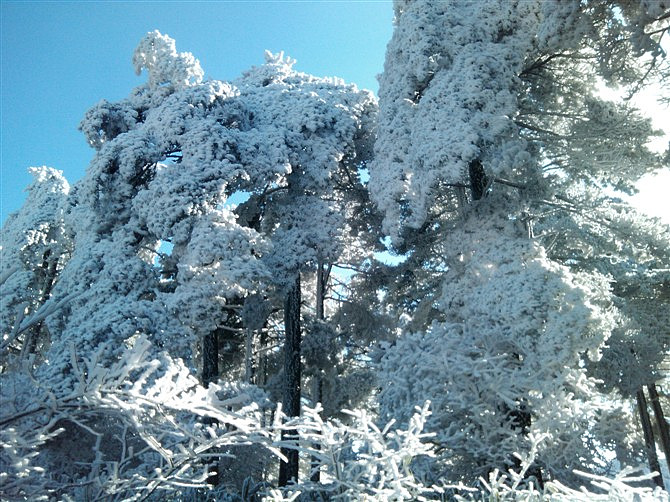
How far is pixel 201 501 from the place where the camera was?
29.9 ft

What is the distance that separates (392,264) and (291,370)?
351cm

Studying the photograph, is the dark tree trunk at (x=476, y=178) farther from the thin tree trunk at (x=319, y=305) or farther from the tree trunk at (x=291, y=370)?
the thin tree trunk at (x=319, y=305)

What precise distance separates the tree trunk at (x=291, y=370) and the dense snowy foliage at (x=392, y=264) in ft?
0.16

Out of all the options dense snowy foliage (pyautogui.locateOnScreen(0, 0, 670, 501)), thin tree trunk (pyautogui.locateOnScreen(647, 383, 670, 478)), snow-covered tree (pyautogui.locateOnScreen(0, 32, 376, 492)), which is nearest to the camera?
dense snowy foliage (pyautogui.locateOnScreen(0, 0, 670, 501))

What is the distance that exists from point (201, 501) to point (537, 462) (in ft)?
17.8

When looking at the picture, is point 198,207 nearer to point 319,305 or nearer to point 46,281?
point 319,305

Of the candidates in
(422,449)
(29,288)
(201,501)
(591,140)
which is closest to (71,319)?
(201,501)

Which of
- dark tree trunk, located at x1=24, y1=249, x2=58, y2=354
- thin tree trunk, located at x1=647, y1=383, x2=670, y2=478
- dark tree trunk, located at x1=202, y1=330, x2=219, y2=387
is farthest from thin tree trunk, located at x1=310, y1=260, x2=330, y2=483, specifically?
thin tree trunk, located at x1=647, y1=383, x2=670, y2=478

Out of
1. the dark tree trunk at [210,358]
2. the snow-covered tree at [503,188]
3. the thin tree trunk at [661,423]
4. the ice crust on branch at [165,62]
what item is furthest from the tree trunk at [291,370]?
the thin tree trunk at [661,423]

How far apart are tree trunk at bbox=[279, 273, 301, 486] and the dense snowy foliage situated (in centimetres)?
5

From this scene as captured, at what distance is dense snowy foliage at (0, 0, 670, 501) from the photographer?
22.6ft

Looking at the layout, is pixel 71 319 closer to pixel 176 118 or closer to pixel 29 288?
pixel 176 118

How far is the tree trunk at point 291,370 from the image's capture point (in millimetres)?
11562

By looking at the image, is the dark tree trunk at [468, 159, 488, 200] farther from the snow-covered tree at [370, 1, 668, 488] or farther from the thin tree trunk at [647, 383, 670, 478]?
the thin tree trunk at [647, 383, 670, 478]
